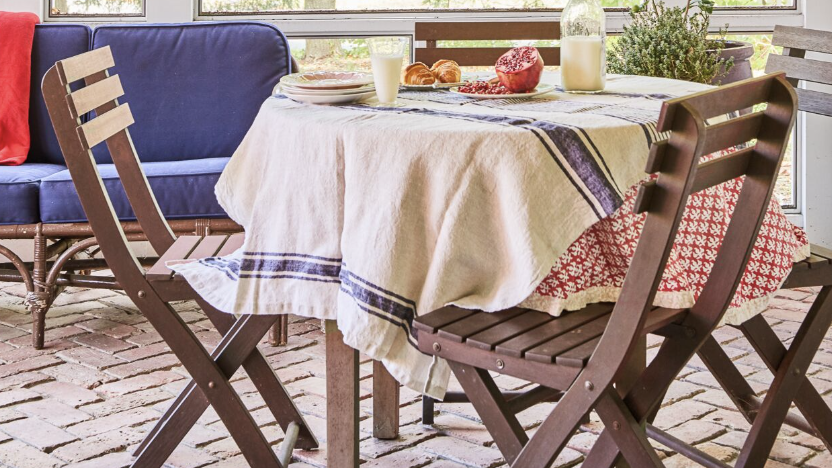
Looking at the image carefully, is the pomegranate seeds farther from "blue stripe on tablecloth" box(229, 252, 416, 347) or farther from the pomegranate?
"blue stripe on tablecloth" box(229, 252, 416, 347)

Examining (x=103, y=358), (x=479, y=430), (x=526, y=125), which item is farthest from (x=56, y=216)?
(x=526, y=125)

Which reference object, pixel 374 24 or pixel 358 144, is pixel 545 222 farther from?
pixel 374 24

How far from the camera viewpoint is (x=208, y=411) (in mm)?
2896

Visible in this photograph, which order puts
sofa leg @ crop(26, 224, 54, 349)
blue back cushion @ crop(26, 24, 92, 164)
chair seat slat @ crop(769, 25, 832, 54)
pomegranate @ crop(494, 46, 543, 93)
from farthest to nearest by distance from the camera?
blue back cushion @ crop(26, 24, 92, 164)
sofa leg @ crop(26, 224, 54, 349)
chair seat slat @ crop(769, 25, 832, 54)
pomegranate @ crop(494, 46, 543, 93)

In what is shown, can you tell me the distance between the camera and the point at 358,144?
6.21 ft

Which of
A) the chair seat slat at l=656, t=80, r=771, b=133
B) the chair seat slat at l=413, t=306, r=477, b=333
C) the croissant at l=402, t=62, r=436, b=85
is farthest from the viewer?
the croissant at l=402, t=62, r=436, b=85

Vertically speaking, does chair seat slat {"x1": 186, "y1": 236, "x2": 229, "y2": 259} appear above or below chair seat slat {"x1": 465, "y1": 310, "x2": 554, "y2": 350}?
above

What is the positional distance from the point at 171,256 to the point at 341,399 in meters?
0.60

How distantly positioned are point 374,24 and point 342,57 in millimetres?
212

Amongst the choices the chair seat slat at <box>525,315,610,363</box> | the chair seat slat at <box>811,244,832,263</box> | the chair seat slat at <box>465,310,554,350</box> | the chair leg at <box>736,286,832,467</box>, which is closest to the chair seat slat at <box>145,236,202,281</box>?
the chair seat slat at <box>465,310,554,350</box>

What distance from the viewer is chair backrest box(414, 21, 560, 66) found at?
359 centimetres

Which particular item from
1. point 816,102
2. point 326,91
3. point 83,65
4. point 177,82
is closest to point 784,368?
point 816,102

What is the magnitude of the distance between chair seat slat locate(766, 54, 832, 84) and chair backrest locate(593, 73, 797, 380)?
4.06ft

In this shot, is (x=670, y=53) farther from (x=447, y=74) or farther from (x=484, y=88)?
(x=484, y=88)
